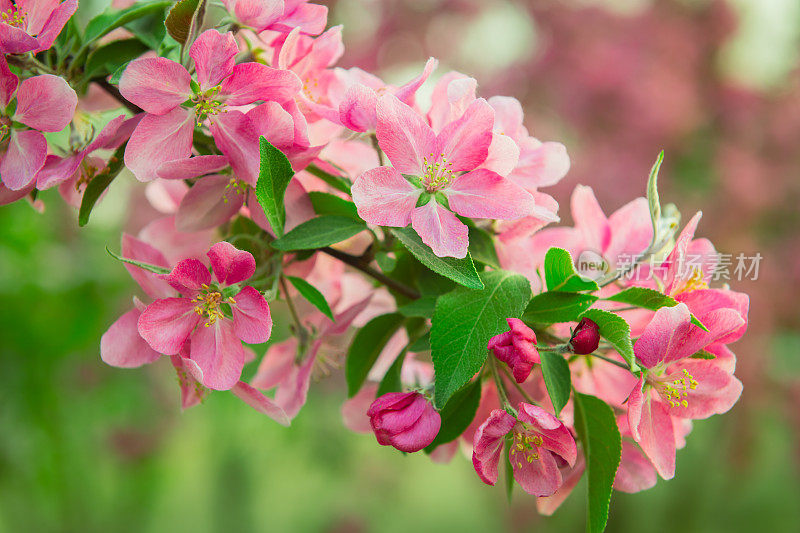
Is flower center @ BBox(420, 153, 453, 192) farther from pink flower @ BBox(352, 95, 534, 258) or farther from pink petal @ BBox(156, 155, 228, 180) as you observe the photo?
pink petal @ BBox(156, 155, 228, 180)

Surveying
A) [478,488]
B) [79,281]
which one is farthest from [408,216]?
[478,488]

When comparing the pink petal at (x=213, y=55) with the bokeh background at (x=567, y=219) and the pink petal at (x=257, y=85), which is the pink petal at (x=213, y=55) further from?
the bokeh background at (x=567, y=219)

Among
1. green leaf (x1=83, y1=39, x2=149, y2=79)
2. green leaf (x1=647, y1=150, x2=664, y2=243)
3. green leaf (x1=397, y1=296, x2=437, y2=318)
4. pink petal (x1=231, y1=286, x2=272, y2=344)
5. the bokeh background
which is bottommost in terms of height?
the bokeh background

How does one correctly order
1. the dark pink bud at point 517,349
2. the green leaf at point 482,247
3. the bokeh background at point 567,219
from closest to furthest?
the dark pink bud at point 517,349 < the green leaf at point 482,247 < the bokeh background at point 567,219

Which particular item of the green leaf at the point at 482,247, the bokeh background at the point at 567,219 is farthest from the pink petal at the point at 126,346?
the bokeh background at the point at 567,219

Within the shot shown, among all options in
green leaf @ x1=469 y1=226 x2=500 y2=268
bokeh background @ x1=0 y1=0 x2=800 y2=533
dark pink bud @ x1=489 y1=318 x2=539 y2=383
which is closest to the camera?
dark pink bud @ x1=489 y1=318 x2=539 y2=383

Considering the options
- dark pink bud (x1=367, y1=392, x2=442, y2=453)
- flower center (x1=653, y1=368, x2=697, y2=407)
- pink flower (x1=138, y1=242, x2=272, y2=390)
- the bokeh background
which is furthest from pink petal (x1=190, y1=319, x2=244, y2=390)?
the bokeh background

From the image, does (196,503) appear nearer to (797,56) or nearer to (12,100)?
(797,56)
